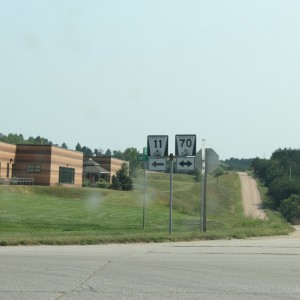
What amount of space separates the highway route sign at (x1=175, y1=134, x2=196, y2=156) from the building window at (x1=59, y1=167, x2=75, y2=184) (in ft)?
220

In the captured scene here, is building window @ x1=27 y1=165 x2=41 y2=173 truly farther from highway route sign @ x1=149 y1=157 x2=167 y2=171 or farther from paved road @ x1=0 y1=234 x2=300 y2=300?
paved road @ x1=0 y1=234 x2=300 y2=300

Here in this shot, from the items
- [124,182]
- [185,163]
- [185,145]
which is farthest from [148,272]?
[124,182]

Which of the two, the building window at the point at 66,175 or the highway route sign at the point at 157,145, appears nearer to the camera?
the highway route sign at the point at 157,145

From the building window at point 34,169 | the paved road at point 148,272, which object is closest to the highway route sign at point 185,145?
the paved road at point 148,272

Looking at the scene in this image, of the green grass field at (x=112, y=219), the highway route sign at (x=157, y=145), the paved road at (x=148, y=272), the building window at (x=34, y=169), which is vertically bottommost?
the paved road at (x=148, y=272)

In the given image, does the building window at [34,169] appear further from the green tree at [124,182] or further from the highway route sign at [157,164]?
the highway route sign at [157,164]

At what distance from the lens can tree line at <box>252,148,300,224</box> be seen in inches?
2375

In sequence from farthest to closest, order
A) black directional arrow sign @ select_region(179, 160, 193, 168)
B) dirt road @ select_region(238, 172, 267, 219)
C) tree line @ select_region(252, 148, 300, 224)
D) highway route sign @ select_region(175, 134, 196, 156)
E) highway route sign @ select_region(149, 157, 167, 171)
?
1. dirt road @ select_region(238, 172, 267, 219)
2. tree line @ select_region(252, 148, 300, 224)
3. black directional arrow sign @ select_region(179, 160, 193, 168)
4. highway route sign @ select_region(149, 157, 167, 171)
5. highway route sign @ select_region(175, 134, 196, 156)

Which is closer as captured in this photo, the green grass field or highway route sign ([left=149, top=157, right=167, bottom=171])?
the green grass field

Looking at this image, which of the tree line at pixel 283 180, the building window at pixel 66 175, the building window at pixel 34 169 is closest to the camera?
the tree line at pixel 283 180

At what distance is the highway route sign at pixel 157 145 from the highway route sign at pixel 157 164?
0.25 metres

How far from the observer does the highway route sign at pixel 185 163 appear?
22.3 meters

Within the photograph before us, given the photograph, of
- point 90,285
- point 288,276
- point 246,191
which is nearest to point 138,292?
point 90,285

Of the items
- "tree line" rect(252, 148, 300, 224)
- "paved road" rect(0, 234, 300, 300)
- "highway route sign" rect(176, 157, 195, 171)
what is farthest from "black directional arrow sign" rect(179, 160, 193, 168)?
"tree line" rect(252, 148, 300, 224)
